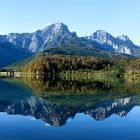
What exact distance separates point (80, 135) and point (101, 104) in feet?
107

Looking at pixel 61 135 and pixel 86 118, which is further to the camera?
pixel 86 118

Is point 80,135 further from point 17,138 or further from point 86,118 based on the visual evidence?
point 86,118

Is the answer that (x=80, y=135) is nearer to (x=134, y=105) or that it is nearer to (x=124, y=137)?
(x=124, y=137)

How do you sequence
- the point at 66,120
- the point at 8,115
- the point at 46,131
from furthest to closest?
the point at 8,115 < the point at 66,120 < the point at 46,131

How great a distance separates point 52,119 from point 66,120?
2287mm

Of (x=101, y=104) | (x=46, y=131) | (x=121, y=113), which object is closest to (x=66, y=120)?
(x=46, y=131)

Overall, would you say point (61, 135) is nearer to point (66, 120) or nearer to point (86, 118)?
point (66, 120)

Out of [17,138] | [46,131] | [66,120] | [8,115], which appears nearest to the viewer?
[17,138]

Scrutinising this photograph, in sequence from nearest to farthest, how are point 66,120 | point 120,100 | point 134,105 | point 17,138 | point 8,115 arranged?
point 17,138
point 66,120
point 8,115
point 134,105
point 120,100

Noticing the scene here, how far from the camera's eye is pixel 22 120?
161ft

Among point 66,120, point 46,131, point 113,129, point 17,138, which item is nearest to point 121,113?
point 66,120

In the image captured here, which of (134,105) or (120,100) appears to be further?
(120,100)

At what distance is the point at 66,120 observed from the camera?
48594 mm

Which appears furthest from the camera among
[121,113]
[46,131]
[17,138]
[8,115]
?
[121,113]
